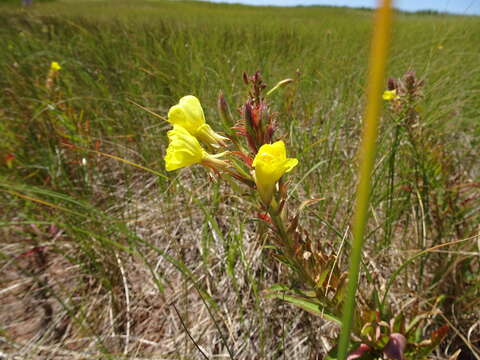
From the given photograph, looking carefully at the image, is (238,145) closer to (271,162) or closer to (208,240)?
(271,162)

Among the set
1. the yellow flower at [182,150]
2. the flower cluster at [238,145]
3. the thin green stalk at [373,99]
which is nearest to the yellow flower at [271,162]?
the flower cluster at [238,145]

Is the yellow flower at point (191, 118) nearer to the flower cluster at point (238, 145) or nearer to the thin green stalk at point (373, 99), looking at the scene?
the flower cluster at point (238, 145)

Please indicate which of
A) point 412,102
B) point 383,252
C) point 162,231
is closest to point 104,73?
point 162,231

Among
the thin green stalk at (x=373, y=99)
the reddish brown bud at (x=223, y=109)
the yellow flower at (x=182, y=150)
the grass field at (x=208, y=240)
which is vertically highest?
the thin green stalk at (x=373, y=99)

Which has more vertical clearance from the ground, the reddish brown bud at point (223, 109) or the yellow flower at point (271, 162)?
the reddish brown bud at point (223, 109)

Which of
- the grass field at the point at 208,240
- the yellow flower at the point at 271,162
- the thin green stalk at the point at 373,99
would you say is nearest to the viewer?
the thin green stalk at the point at 373,99

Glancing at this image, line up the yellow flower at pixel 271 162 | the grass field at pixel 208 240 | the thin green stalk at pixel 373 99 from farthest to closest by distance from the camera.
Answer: the grass field at pixel 208 240 → the yellow flower at pixel 271 162 → the thin green stalk at pixel 373 99

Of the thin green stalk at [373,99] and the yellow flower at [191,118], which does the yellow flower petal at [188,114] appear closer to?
the yellow flower at [191,118]

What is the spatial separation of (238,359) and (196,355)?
146 mm

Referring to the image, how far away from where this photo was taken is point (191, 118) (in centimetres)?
80

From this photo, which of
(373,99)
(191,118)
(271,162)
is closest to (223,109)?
(191,118)

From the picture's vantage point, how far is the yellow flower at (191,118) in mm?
781

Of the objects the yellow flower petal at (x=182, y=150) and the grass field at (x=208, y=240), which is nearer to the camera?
the yellow flower petal at (x=182, y=150)

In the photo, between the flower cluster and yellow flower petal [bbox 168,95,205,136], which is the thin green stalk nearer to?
the flower cluster
